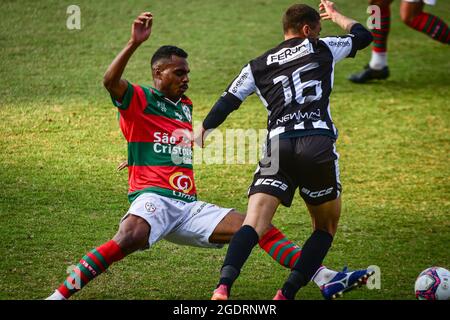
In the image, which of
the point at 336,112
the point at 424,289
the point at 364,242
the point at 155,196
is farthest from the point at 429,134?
the point at 155,196

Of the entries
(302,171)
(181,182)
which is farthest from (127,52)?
(302,171)

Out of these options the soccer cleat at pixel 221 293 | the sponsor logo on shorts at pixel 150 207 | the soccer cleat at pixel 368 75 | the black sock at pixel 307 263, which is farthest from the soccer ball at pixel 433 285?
the soccer cleat at pixel 368 75

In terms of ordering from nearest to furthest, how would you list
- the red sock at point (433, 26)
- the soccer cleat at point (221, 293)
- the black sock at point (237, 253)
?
1. the soccer cleat at point (221, 293)
2. the black sock at point (237, 253)
3. the red sock at point (433, 26)

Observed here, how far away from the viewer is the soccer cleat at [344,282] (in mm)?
5715

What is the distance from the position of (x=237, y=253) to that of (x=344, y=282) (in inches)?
34.8

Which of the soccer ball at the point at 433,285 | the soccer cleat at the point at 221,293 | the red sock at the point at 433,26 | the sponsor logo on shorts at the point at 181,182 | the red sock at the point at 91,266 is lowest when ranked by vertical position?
the soccer ball at the point at 433,285

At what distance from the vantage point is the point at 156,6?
43.5ft

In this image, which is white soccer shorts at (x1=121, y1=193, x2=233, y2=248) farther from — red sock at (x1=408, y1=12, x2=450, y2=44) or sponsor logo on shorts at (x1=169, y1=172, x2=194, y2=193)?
red sock at (x1=408, y1=12, x2=450, y2=44)

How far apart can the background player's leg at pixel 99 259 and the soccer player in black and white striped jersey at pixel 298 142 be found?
2.18ft

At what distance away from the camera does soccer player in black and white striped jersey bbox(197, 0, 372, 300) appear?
5551 millimetres

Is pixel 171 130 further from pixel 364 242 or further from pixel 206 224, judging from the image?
pixel 364 242

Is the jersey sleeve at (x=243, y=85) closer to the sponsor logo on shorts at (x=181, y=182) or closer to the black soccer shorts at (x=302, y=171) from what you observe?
the black soccer shorts at (x=302, y=171)

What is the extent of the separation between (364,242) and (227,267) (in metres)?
2.22
